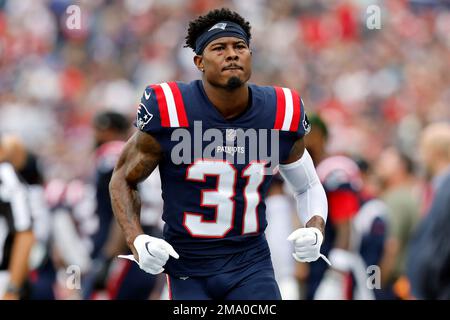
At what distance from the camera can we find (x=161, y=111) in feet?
15.1

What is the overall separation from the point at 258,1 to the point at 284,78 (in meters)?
2.04

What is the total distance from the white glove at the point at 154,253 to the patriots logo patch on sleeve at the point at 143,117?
1.71 feet

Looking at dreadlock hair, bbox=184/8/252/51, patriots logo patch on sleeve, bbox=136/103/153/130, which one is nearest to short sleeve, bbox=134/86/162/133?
patriots logo patch on sleeve, bbox=136/103/153/130

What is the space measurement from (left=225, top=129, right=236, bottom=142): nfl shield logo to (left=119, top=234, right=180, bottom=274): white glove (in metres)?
0.57

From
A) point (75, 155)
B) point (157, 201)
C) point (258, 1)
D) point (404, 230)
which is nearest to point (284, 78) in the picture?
point (258, 1)

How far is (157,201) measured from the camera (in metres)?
7.33

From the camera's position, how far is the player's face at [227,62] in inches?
182

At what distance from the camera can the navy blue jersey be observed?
15.2ft

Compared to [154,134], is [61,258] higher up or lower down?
lower down

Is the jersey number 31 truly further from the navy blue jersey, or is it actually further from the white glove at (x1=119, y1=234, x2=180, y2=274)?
the white glove at (x1=119, y1=234, x2=180, y2=274)

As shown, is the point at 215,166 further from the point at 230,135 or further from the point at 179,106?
the point at 179,106

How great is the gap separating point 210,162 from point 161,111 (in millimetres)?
321

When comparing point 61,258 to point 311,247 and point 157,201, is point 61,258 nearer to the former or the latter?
→ point 157,201

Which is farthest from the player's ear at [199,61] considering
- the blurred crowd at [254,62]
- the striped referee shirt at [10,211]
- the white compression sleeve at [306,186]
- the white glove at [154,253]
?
the blurred crowd at [254,62]
